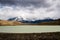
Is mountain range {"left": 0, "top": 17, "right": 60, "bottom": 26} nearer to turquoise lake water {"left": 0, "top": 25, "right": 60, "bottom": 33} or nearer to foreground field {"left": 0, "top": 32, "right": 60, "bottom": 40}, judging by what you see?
turquoise lake water {"left": 0, "top": 25, "right": 60, "bottom": 33}

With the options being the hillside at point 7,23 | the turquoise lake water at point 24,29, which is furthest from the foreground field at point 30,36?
the hillside at point 7,23

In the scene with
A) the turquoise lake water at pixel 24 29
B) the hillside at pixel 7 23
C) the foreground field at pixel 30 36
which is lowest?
the foreground field at pixel 30 36

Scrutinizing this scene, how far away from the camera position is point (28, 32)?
2.59 metres

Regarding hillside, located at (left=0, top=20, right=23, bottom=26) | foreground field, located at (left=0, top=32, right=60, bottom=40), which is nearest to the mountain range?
hillside, located at (left=0, top=20, right=23, bottom=26)

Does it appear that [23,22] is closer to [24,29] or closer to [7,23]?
[24,29]

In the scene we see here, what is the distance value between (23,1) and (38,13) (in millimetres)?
340

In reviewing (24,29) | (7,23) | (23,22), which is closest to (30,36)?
(24,29)

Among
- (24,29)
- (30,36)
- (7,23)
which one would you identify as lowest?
(30,36)

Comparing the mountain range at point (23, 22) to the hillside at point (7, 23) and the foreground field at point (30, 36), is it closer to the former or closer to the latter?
the hillside at point (7, 23)

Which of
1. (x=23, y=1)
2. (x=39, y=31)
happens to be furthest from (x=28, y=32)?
(x=23, y=1)

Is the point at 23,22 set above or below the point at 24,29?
above

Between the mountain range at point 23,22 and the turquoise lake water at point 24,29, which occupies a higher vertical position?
the mountain range at point 23,22

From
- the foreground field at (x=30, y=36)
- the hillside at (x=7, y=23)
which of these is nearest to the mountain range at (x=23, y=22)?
the hillside at (x=7, y=23)

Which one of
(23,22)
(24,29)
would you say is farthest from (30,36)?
(23,22)
